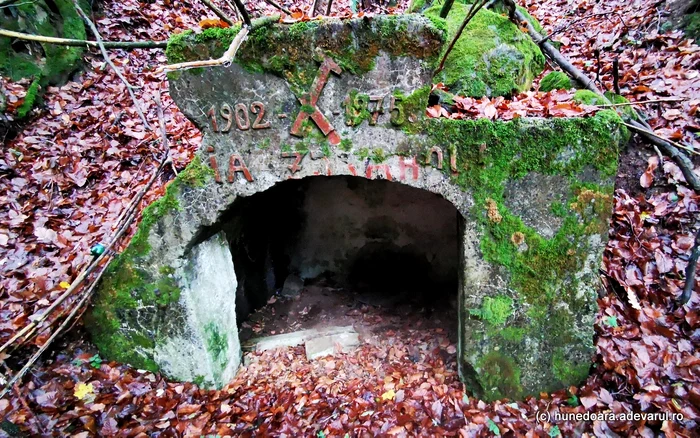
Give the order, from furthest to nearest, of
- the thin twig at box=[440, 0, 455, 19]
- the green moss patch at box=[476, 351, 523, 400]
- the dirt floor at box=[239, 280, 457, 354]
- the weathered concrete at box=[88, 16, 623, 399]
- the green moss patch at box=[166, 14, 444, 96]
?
the dirt floor at box=[239, 280, 457, 354], the thin twig at box=[440, 0, 455, 19], the green moss patch at box=[476, 351, 523, 400], the weathered concrete at box=[88, 16, 623, 399], the green moss patch at box=[166, 14, 444, 96]

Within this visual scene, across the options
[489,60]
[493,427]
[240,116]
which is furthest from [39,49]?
[493,427]

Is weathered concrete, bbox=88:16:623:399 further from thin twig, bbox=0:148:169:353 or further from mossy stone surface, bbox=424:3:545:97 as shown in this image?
mossy stone surface, bbox=424:3:545:97

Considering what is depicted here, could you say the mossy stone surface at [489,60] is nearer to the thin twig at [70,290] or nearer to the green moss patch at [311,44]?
the green moss patch at [311,44]

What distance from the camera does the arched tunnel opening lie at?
4832 mm

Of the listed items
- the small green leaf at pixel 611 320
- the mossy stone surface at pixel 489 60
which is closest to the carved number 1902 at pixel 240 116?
the mossy stone surface at pixel 489 60

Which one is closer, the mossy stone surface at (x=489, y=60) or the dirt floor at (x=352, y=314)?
the mossy stone surface at (x=489, y=60)

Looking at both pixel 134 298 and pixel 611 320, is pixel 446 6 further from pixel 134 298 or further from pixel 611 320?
pixel 134 298

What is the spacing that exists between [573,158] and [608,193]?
1.13 ft

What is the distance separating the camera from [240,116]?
2.66m

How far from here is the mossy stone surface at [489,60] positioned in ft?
12.6

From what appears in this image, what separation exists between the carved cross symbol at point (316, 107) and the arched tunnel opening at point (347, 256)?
7.15ft

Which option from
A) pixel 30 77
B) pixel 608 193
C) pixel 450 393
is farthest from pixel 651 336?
pixel 30 77

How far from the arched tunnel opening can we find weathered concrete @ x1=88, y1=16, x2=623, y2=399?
5.48 ft

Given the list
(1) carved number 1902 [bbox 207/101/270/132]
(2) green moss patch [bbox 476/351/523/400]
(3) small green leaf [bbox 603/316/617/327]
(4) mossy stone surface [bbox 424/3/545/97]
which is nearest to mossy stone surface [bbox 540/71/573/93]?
(4) mossy stone surface [bbox 424/3/545/97]
